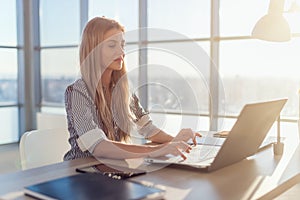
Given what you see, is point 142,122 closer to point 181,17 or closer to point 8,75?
point 181,17

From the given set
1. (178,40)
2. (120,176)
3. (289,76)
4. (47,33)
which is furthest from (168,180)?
(47,33)

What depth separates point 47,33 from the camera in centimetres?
528

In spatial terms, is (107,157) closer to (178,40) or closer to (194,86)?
(194,86)

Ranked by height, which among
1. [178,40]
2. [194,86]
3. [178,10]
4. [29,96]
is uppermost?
[178,10]

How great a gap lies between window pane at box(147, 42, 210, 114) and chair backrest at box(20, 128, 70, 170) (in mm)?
1898

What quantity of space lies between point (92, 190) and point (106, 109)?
793 mm

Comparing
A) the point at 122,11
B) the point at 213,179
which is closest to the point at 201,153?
the point at 213,179

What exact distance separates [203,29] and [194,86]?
0.59 meters

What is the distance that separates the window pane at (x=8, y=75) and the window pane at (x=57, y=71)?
372 mm

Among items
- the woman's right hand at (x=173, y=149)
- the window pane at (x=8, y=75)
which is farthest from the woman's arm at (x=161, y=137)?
the window pane at (x=8, y=75)

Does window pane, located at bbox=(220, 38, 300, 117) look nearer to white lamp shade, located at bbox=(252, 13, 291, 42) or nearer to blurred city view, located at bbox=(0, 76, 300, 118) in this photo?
blurred city view, located at bbox=(0, 76, 300, 118)

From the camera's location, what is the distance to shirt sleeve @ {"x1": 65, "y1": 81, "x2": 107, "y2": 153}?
146 centimetres

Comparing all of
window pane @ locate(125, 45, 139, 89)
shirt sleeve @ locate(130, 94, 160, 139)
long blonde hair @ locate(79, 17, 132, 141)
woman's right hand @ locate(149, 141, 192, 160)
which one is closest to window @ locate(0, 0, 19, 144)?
window pane @ locate(125, 45, 139, 89)

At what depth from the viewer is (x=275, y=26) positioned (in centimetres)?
175
